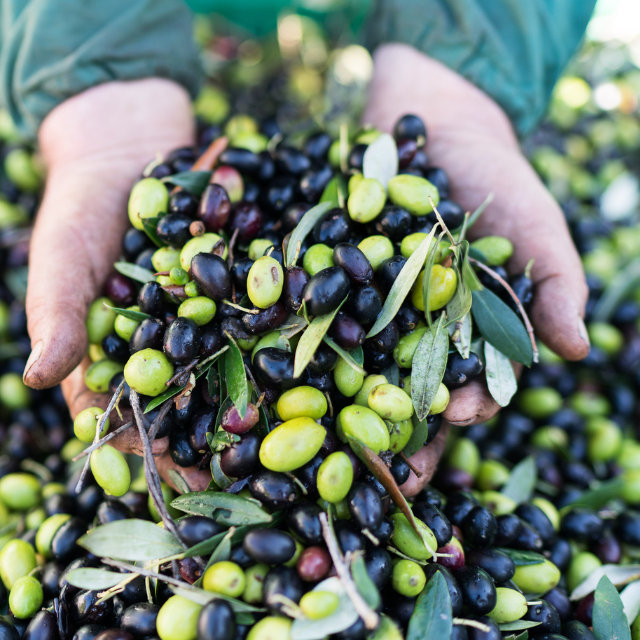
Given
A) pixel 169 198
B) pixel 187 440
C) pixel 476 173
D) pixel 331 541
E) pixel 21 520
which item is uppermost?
pixel 476 173

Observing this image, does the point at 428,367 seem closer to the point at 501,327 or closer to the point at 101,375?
the point at 501,327

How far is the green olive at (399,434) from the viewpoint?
6.23ft

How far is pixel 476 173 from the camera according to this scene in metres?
2.88

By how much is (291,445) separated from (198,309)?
0.66m

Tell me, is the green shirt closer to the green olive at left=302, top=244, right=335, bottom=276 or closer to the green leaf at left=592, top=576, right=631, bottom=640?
the green olive at left=302, top=244, right=335, bottom=276

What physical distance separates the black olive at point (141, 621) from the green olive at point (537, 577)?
55.7 inches

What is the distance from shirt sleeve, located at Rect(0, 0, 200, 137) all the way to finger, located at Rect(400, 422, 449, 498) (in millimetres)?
2964

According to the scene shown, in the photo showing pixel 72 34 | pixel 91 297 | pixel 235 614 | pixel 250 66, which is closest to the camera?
pixel 235 614

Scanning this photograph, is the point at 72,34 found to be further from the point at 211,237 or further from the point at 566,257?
the point at 566,257

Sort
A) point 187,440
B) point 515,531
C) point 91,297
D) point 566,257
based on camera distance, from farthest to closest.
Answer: point 566,257 → point 91,297 → point 515,531 → point 187,440

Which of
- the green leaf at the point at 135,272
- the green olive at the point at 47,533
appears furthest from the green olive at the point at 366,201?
the green olive at the point at 47,533

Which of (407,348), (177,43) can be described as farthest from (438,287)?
(177,43)

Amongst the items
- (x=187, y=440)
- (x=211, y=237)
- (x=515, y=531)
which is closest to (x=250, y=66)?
(x=211, y=237)

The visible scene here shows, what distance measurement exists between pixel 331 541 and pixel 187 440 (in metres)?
0.70
